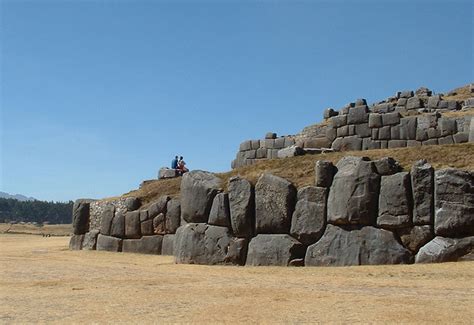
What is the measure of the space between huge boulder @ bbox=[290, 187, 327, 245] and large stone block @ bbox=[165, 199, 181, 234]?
17.9 ft

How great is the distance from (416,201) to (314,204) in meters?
2.54

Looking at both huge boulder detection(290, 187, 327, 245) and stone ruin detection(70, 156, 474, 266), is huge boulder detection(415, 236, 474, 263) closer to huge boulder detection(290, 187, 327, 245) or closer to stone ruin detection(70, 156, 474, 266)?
stone ruin detection(70, 156, 474, 266)

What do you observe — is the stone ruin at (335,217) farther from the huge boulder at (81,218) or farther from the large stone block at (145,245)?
the huge boulder at (81,218)

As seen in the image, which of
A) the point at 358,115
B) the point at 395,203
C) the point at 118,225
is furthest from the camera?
the point at 358,115

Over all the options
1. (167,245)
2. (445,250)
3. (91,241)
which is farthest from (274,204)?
(91,241)

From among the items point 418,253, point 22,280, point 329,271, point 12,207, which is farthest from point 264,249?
point 12,207

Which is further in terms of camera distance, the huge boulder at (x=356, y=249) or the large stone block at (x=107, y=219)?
the large stone block at (x=107, y=219)

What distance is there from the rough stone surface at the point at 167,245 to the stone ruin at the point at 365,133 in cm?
470

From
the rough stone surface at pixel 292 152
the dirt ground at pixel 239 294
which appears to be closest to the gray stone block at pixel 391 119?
the rough stone surface at pixel 292 152

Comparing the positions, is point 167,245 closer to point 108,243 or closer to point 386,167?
point 108,243

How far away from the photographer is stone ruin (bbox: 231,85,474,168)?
20141mm

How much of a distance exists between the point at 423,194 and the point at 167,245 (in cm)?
918

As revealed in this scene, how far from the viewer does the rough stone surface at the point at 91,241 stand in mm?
21531

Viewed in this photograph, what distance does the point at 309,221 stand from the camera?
14.2 meters
